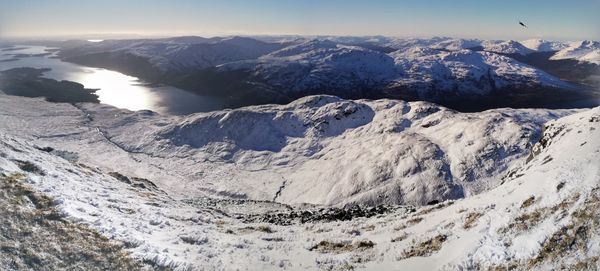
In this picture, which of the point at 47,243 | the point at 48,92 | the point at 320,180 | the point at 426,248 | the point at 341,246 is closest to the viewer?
the point at 47,243

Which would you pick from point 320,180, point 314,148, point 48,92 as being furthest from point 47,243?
point 48,92

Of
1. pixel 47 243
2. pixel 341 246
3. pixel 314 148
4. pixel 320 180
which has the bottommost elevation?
pixel 320 180

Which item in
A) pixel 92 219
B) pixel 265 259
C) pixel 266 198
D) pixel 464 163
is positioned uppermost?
pixel 92 219

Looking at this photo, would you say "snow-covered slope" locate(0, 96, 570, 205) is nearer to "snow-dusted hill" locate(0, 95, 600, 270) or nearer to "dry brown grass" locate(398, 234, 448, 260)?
"snow-dusted hill" locate(0, 95, 600, 270)

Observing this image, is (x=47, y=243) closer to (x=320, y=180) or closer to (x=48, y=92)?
(x=320, y=180)

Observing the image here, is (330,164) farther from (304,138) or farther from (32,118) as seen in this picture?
(32,118)

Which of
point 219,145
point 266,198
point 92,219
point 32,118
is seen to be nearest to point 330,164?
point 266,198

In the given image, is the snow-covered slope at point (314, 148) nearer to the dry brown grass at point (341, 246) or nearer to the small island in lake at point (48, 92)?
the dry brown grass at point (341, 246)

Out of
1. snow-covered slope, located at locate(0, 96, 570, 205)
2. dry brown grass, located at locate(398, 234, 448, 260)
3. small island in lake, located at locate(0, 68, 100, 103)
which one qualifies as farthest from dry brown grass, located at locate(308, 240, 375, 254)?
small island in lake, located at locate(0, 68, 100, 103)
